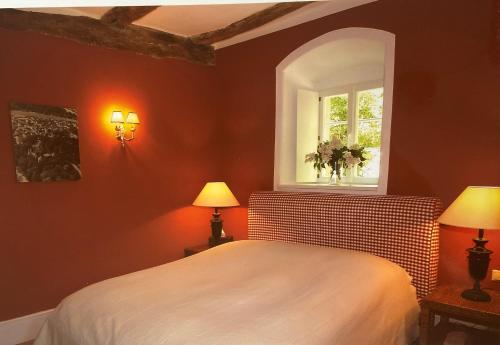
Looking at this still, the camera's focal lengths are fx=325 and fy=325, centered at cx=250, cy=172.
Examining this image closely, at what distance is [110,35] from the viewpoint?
3.03 meters

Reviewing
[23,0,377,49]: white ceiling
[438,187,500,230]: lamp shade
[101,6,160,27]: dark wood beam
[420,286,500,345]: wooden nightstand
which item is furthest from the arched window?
[101,6,160,27]: dark wood beam

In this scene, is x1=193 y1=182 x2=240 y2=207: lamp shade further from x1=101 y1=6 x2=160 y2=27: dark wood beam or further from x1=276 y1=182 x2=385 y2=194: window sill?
x1=101 y1=6 x2=160 y2=27: dark wood beam

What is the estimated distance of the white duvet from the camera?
143 centimetres

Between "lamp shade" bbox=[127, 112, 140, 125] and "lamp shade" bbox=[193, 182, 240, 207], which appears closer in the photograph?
"lamp shade" bbox=[127, 112, 140, 125]

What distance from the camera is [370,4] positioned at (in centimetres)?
262

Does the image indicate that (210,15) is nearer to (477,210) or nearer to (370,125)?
(370,125)

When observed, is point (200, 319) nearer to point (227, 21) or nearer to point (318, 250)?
point (318, 250)

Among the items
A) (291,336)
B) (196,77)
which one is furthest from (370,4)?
(291,336)

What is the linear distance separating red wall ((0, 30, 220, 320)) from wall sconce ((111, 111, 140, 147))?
0.21 ft

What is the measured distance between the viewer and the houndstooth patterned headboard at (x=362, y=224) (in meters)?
2.27

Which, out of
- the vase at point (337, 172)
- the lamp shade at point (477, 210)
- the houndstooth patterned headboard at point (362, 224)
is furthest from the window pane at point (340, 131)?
the lamp shade at point (477, 210)

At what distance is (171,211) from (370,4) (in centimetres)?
271

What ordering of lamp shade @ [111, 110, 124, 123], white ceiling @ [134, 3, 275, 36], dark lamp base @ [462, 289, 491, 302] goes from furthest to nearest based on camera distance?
lamp shade @ [111, 110, 124, 123], white ceiling @ [134, 3, 275, 36], dark lamp base @ [462, 289, 491, 302]

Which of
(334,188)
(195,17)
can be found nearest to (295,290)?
(334,188)
